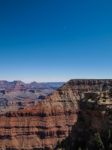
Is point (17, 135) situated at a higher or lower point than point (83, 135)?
lower

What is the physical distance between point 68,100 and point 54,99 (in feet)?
15.9

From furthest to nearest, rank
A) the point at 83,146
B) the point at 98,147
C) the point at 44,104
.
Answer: the point at 44,104 → the point at 83,146 → the point at 98,147

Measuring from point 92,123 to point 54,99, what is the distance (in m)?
80.6

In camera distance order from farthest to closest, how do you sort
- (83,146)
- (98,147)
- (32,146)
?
(32,146)
(83,146)
(98,147)

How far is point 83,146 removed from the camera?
44.2m

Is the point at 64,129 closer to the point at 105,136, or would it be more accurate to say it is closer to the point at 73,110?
the point at 73,110

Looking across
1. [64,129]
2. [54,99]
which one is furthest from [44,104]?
[64,129]

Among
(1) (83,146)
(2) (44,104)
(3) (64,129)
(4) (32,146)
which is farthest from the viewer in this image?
(2) (44,104)

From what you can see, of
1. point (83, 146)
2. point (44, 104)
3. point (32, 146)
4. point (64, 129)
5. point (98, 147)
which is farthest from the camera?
point (44, 104)

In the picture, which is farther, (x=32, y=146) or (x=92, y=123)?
(x=32, y=146)

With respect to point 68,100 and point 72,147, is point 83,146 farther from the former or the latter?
point 68,100

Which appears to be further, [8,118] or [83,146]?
[8,118]

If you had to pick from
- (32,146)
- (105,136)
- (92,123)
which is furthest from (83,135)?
(32,146)

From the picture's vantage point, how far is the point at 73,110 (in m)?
121
